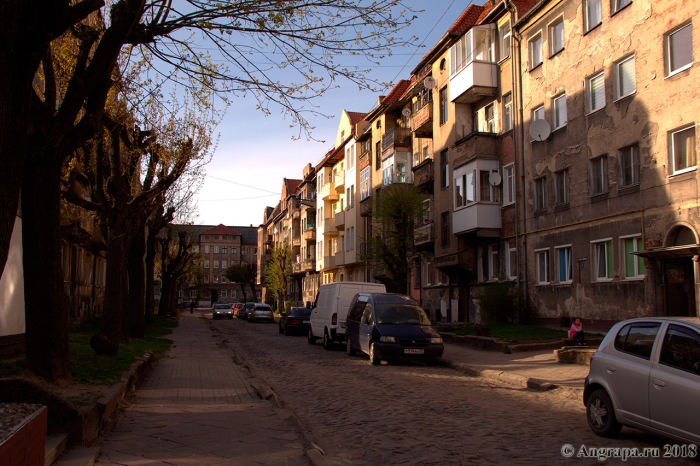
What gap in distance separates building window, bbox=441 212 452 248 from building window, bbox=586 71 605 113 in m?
11.6

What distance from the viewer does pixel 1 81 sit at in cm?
604

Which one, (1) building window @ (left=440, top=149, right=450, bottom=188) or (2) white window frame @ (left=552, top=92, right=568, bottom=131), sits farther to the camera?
(1) building window @ (left=440, top=149, right=450, bottom=188)

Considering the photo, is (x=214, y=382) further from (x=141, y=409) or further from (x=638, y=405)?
(x=638, y=405)

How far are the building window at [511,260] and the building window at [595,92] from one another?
677 centimetres

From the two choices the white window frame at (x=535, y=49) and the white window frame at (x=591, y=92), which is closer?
the white window frame at (x=591, y=92)

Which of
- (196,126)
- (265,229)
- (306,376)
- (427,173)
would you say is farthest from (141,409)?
(265,229)

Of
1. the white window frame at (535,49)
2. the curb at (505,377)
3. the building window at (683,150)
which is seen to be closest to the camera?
the curb at (505,377)

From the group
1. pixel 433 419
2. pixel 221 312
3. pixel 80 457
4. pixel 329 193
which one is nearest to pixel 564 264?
pixel 433 419

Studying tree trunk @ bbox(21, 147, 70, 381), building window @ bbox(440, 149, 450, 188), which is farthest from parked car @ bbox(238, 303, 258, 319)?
tree trunk @ bbox(21, 147, 70, 381)

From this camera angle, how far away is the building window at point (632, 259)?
18.8 m

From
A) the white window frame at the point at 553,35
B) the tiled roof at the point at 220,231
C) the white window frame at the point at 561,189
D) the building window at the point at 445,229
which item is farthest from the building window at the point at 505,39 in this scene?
the tiled roof at the point at 220,231

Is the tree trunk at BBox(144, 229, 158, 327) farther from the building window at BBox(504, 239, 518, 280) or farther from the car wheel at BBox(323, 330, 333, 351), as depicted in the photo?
the building window at BBox(504, 239, 518, 280)

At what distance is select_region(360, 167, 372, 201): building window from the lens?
4642 centimetres

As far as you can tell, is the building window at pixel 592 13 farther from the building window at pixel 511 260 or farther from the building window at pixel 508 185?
the building window at pixel 511 260
